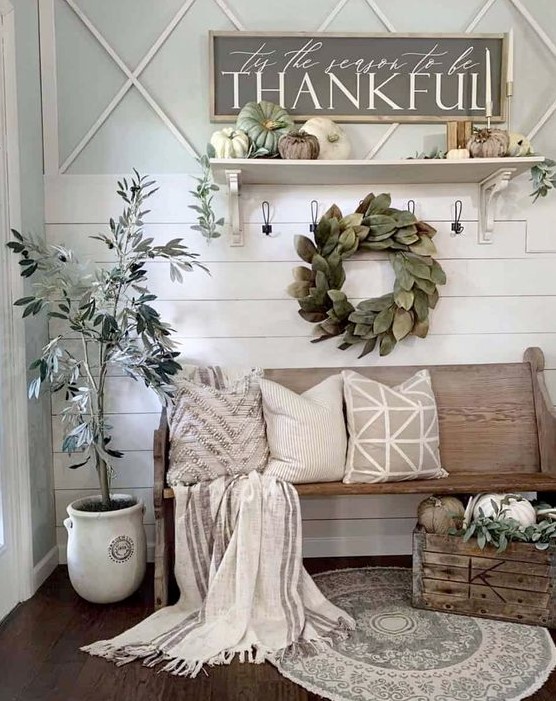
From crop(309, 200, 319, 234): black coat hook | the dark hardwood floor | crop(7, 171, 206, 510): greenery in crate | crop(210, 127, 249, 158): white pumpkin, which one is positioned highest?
crop(210, 127, 249, 158): white pumpkin

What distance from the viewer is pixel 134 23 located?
96.3 inches

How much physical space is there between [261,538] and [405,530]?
0.86 m

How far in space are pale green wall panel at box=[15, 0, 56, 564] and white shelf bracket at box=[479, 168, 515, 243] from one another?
1.79 metres

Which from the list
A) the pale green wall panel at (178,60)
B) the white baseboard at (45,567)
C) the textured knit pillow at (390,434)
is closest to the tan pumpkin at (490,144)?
the pale green wall panel at (178,60)

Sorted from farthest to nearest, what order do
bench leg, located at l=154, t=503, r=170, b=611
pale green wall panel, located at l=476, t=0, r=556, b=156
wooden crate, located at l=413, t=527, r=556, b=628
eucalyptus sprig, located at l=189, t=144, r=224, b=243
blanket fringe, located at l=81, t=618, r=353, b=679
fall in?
pale green wall panel, located at l=476, t=0, r=556, b=156
eucalyptus sprig, located at l=189, t=144, r=224, b=243
bench leg, located at l=154, t=503, r=170, b=611
wooden crate, located at l=413, t=527, r=556, b=628
blanket fringe, located at l=81, t=618, r=353, b=679

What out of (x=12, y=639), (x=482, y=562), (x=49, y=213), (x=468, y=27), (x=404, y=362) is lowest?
(x=12, y=639)

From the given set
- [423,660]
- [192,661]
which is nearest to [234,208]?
[192,661]

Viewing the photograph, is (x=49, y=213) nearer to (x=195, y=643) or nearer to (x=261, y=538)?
(x=261, y=538)

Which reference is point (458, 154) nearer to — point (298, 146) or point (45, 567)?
point (298, 146)

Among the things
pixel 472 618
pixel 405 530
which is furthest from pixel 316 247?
pixel 472 618

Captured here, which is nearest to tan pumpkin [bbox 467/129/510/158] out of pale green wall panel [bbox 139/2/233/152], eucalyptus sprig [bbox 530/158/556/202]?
eucalyptus sprig [bbox 530/158/556/202]

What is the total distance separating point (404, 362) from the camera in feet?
8.39

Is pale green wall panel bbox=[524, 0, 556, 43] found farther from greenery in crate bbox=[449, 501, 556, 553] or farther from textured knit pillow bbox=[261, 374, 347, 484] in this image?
greenery in crate bbox=[449, 501, 556, 553]

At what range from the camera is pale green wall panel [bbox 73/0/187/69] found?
96.0 inches
